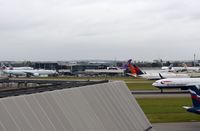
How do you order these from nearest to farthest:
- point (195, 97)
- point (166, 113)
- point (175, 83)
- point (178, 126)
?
point (178, 126)
point (195, 97)
point (166, 113)
point (175, 83)

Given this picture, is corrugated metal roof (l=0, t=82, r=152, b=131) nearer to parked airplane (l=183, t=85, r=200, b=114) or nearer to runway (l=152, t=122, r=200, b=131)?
runway (l=152, t=122, r=200, b=131)

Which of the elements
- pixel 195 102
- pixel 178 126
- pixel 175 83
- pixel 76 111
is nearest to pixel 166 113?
pixel 195 102

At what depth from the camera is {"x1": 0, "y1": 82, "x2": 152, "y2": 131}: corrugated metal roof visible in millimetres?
18750

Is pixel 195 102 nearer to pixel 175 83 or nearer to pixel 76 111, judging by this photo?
pixel 76 111

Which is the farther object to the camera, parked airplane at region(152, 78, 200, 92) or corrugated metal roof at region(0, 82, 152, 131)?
parked airplane at region(152, 78, 200, 92)

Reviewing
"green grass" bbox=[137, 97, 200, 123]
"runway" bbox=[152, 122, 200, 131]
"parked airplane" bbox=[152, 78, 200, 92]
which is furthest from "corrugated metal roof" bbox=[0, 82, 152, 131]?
"parked airplane" bbox=[152, 78, 200, 92]

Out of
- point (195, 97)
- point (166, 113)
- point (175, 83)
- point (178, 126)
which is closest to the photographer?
point (178, 126)

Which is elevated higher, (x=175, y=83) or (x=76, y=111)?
(x=76, y=111)

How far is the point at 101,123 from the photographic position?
2528 cm

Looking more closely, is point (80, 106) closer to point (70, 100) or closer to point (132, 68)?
point (70, 100)

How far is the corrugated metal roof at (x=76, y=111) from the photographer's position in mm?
18750

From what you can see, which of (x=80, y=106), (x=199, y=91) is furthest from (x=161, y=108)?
(x=80, y=106)

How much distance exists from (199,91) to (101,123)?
30094mm

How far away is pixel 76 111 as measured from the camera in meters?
23.7
